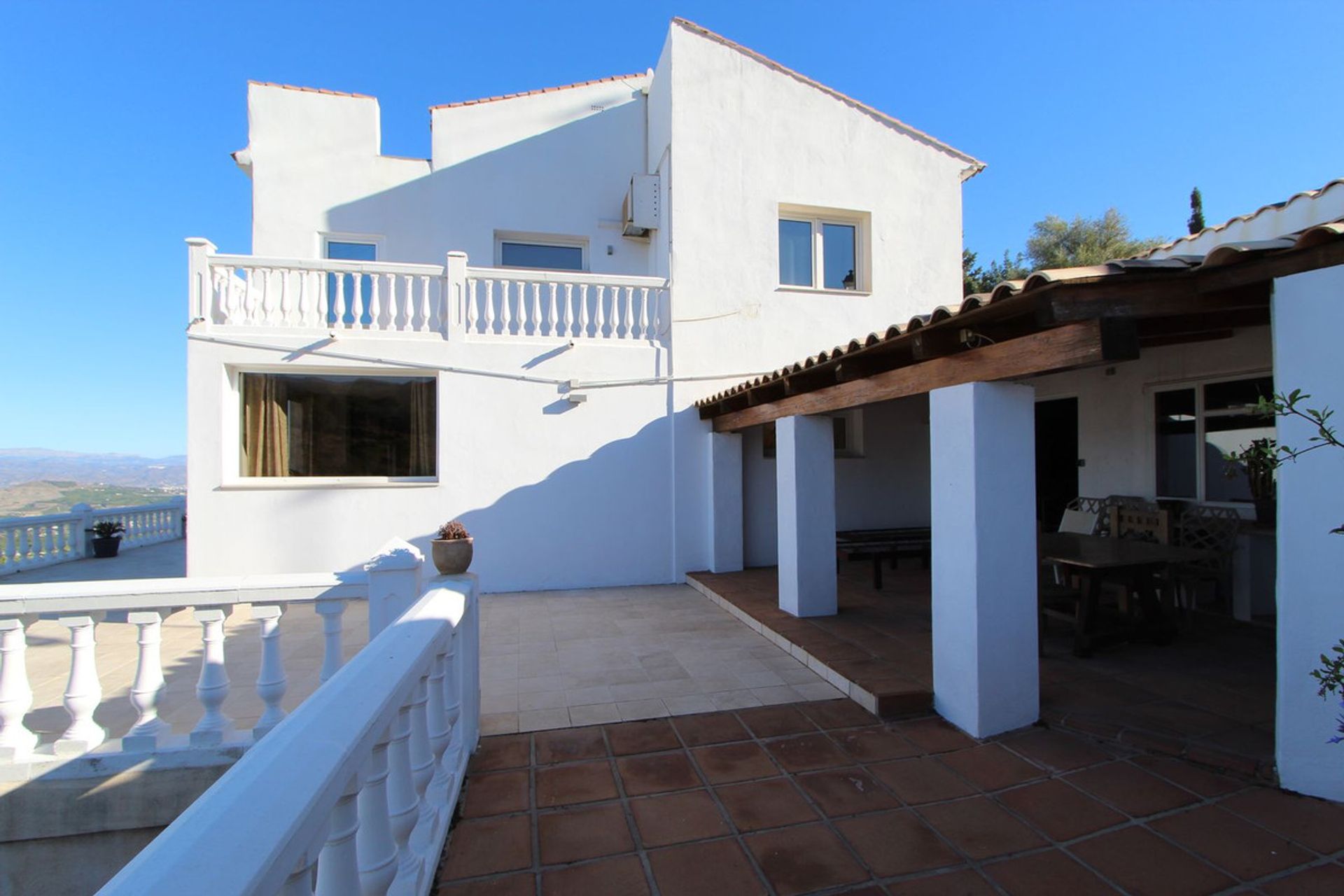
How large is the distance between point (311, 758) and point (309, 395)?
25.5 ft

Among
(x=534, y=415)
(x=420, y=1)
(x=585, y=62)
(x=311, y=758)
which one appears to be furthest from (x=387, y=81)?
(x=311, y=758)

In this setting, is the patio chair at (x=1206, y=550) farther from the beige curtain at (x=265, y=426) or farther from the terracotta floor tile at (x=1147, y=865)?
the beige curtain at (x=265, y=426)

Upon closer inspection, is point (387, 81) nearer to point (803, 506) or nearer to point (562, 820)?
point (803, 506)

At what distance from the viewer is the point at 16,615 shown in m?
2.91

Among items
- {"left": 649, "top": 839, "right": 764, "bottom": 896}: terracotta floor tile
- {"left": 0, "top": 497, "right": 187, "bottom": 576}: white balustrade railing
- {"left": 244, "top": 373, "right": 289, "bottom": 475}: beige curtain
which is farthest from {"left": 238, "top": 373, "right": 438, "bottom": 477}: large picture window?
{"left": 649, "top": 839, "right": 764, "bottom": 896}: terracotta floor tile

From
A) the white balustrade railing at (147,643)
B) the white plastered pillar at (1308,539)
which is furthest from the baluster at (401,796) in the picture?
the white plastered pillar at (1308,539)

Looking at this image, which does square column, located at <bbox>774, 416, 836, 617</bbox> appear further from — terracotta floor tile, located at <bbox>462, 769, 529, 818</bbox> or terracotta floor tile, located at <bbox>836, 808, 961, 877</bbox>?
terracotta floor tile, located at <bbox>462, 769, 529, 818</bbox>

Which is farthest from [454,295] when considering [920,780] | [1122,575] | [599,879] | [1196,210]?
[1196,210]

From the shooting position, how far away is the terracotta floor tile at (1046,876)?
85.7 inches

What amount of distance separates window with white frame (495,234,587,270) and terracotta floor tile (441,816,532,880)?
866 centimetres

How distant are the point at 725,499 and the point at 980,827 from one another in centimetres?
543

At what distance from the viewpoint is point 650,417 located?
26.8 feet

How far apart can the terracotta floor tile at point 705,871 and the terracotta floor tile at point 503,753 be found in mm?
1112

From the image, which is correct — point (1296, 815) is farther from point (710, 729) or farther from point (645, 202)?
point (645, 202)
